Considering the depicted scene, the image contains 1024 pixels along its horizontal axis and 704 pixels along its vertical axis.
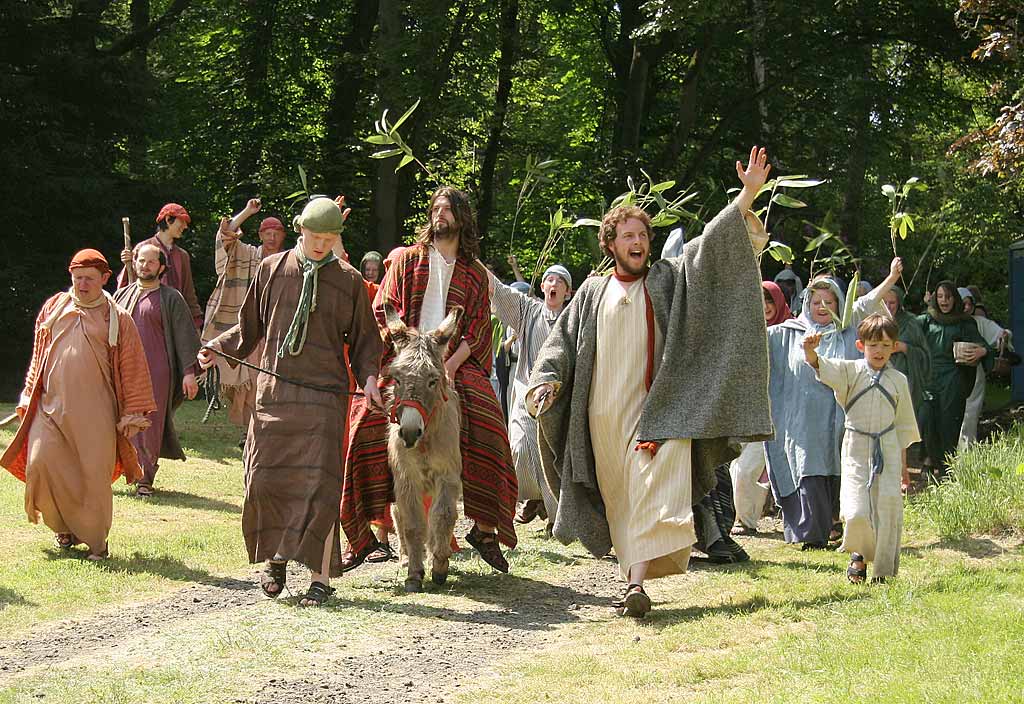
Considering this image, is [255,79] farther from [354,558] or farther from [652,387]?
[652,387]

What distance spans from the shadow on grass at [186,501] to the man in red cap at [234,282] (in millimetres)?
1088

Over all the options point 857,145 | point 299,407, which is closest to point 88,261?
point 299,407

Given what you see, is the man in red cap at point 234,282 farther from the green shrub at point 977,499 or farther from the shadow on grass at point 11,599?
the green shrub at point 977,499

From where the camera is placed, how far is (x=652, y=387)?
7938mm

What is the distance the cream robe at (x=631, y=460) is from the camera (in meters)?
7.79

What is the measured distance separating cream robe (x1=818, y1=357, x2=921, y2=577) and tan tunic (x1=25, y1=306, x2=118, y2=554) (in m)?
4.78

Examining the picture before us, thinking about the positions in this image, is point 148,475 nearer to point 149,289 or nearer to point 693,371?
point 149,289

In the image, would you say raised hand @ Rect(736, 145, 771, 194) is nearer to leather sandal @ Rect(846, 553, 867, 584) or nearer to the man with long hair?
the man with long hair

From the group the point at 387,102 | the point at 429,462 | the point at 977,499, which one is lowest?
the point at 977,499

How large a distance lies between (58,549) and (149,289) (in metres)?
3.51

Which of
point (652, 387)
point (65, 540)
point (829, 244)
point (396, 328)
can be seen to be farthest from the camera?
point (829, 244)

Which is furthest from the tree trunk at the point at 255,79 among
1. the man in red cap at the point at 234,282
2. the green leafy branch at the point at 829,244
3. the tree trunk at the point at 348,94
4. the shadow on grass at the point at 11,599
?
the shadow on grass at the point at 11,599

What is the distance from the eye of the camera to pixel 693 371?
26.1ft

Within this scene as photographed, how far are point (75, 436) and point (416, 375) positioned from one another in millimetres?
2680
